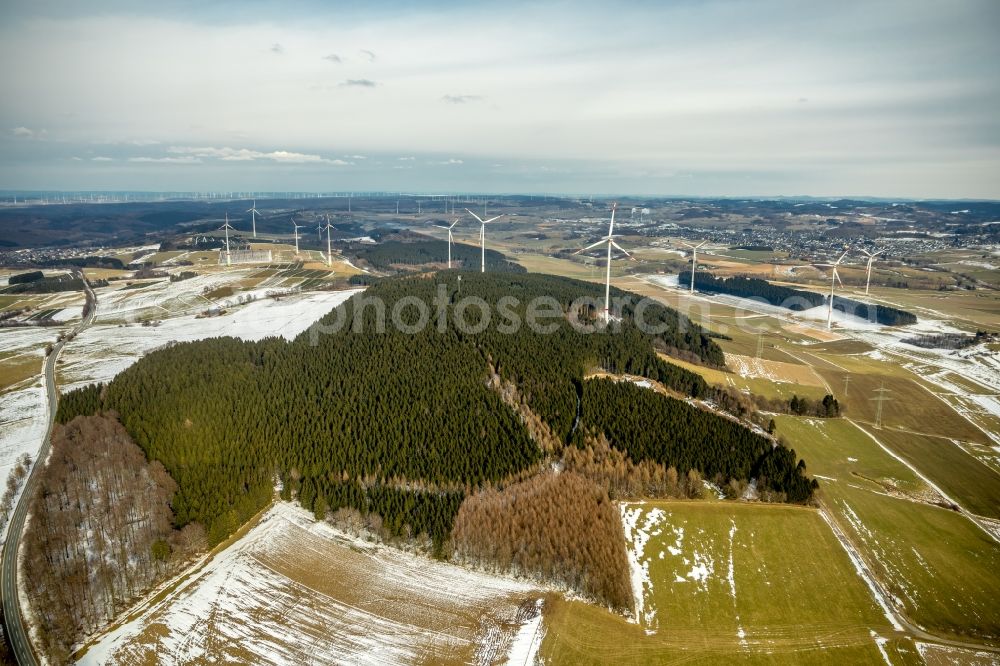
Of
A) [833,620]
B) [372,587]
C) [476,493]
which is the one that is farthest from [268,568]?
[833,620]

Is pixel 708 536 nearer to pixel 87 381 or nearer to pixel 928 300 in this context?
pixel 87 381

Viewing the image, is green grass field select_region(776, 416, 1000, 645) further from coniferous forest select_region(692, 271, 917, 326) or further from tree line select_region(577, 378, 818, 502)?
coniferous forest select_region(692, 271, 917, 326)

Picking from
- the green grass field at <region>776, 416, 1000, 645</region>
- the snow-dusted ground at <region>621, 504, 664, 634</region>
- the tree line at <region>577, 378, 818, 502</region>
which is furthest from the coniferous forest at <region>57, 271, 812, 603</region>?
the snow-dusted ground at <region>621, 504, 664, 634</region>

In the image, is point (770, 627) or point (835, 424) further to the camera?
point (835, 424)

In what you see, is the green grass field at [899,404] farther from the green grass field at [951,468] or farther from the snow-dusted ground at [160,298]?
the snow-dusted ground at [160,298]

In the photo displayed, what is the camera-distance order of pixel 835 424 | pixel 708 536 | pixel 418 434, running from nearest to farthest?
pixel 708 536, pixel 418 434, pixel 835 424

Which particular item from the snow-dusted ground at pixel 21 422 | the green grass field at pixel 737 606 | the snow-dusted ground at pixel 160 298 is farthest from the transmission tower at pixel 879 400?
the snow-dusted ground at pixel 160 298

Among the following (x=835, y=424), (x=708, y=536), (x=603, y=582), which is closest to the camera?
(x=603, y=582)
